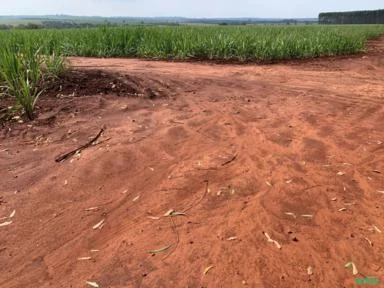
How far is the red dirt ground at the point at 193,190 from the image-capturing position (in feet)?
8.00

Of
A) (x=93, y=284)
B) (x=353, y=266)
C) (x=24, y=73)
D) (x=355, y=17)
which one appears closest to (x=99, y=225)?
(x=93, y=284)

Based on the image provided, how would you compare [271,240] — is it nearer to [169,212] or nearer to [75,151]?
[169,212]

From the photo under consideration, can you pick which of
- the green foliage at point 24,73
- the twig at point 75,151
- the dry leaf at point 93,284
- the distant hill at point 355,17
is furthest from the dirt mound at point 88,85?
the distant hill at point 355,17

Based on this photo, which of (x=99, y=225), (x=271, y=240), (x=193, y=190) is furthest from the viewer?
(x=193, y=190)

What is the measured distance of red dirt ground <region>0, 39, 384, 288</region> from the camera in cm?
244

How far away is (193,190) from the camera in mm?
3188

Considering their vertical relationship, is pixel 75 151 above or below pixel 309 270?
above

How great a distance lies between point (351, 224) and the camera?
277 cm

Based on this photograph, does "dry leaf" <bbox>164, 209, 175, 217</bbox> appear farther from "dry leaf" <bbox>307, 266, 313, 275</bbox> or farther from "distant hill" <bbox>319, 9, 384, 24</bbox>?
"distant hill" <bbox>319, 9, 384, 24</bbox>

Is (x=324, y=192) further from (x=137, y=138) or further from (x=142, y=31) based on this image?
(x=142, y=31)

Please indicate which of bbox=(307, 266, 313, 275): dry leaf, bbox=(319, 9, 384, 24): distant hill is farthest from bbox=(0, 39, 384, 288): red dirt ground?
bbox=(319, 9, 384, 24): distant hill

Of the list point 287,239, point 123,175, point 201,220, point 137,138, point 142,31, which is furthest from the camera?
point 142,31

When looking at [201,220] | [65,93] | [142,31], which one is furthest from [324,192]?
[142,31]

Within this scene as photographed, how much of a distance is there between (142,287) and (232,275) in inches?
18.8
